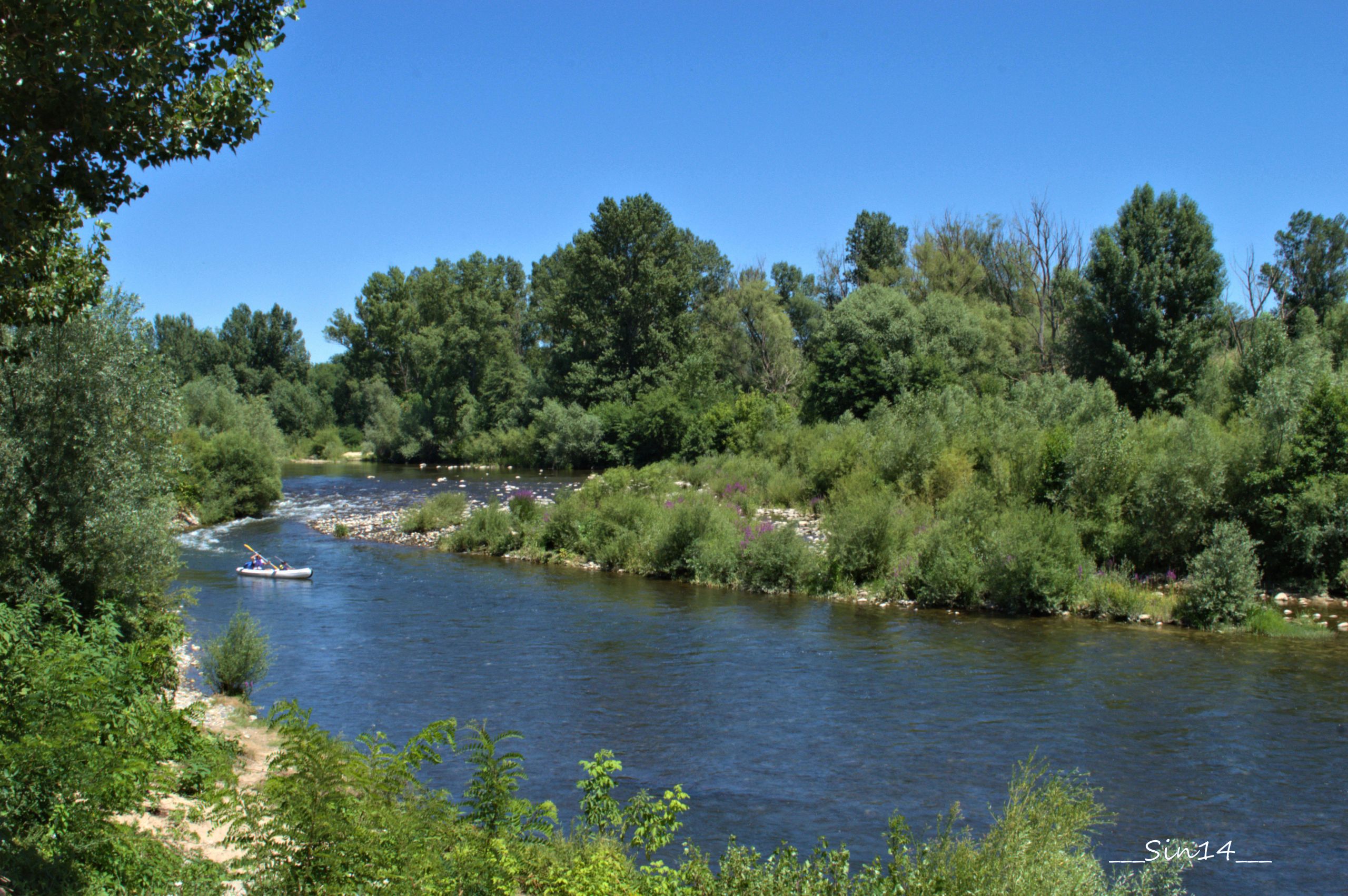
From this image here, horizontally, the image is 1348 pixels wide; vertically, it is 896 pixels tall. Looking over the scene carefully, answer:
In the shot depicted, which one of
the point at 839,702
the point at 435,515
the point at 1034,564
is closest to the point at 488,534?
the point at 435,515

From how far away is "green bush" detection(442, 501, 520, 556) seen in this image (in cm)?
3197

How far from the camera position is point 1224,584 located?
2003cm

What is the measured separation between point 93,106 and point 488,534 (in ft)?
83.8

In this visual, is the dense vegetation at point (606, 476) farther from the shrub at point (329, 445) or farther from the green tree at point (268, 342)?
the green tree at point (268, 342)

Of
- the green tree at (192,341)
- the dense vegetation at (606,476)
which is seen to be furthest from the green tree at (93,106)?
the green tree at (192,341)

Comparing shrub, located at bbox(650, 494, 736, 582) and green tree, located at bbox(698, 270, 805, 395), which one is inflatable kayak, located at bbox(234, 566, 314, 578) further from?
green tree, located at bbox(698, 270, 805, 395)

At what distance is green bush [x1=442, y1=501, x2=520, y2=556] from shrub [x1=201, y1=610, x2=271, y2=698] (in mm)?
16643

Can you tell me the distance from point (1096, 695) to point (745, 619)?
8.21m

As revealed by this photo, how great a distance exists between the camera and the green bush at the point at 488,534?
31969mm

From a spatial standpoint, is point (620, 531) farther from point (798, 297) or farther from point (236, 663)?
point (798, 297)

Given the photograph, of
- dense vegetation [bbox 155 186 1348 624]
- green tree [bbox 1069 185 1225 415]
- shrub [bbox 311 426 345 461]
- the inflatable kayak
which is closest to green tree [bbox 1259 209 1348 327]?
dense vegetation [bbox 155 186 1348 624]

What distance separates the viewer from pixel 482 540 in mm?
32625

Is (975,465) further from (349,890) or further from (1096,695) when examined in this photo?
(349,890)

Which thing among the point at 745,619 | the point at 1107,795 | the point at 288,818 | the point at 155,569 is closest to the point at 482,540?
the point at 745,619
